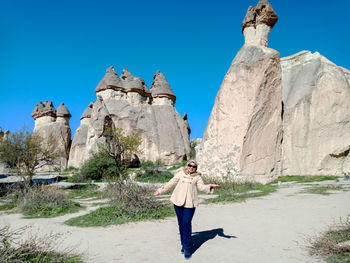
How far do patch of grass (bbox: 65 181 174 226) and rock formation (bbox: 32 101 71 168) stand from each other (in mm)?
22051

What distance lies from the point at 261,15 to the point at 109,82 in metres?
13.4

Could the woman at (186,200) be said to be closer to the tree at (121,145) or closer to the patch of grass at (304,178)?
the tree at (121,145)

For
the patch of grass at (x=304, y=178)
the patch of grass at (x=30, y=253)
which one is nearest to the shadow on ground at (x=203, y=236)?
the patch of grass at (x=30, y=253)

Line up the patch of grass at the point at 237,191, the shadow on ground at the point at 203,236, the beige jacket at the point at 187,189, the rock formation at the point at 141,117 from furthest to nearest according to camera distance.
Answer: the rock formation at the point at 141,117
the patch of grass at the point at 237,191
the shadow on ground at the point at 203,236
the beige jacket at the point at 187,189

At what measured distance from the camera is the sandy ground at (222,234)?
→ 2892mm

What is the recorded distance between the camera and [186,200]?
118 inches

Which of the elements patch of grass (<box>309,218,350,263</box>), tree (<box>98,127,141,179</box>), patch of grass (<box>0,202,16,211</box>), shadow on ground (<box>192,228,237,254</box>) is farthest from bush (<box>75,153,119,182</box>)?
patch of grass (<box>309,218,350,263</box>)

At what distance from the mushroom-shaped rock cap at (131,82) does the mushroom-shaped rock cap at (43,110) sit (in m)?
9.33

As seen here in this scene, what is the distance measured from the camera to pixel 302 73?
483 inches

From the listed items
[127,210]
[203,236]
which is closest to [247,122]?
[127,210]

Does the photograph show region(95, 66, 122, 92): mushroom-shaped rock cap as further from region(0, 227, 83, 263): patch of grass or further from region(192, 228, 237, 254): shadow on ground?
region(0, 227, 83, 263): patch of grass

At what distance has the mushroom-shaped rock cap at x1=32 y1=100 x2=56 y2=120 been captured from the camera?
26.4 m

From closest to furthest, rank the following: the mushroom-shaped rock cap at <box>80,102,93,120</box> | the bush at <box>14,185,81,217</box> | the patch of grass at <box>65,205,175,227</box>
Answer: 1. the patch of grass at <box>65,205,175,227</box>
2. the bush at <box>14,185,81,217</box>
3. the mushroom-shaped rock cap at <box>80,102,93,120</box>

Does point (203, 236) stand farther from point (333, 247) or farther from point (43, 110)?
point (43, 110)
